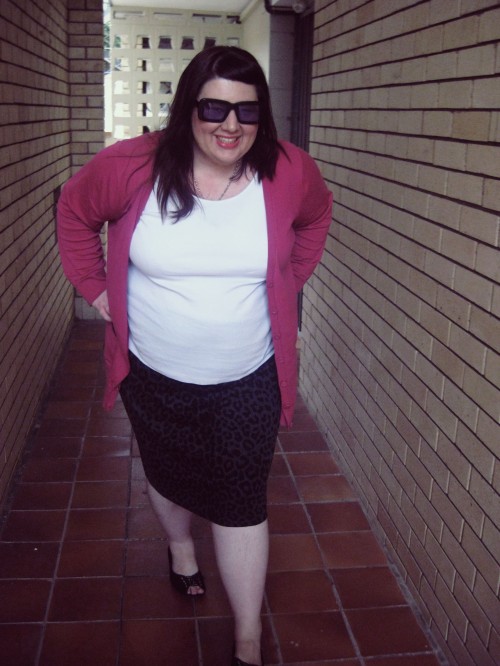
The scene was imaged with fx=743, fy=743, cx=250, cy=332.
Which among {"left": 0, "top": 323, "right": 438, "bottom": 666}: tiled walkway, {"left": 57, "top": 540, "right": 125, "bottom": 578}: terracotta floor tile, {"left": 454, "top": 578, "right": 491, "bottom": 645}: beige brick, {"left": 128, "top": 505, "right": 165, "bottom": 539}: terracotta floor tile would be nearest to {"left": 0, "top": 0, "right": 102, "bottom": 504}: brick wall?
{"left": 0, "top": 323, "right": 438, "bottom": 666}: tiled walkway

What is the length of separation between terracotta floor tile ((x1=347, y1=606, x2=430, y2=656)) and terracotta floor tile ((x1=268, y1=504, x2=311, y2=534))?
1.80 ft

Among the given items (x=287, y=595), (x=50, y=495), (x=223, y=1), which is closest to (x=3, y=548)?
(x=50, y=495)

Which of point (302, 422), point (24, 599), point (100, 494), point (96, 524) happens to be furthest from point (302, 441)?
point (24, 599)

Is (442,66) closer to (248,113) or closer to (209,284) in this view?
(248,113)

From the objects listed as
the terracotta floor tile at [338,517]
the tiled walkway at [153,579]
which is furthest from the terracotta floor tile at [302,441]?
the terracotta floor tile at [338,517]

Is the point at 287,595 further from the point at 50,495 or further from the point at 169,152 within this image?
the point at 169,152

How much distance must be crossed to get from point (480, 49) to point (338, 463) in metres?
2.15

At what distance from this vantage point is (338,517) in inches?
124

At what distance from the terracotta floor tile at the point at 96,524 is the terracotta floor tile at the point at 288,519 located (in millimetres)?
615

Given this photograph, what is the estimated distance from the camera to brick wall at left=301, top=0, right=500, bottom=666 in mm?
1990

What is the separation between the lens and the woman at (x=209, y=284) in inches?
77.7

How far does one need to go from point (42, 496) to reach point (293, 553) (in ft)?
3.75

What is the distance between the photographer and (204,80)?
1.93 m

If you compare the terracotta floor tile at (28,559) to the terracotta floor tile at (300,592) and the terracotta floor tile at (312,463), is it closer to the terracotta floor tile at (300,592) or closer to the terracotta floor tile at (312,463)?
the terracotta floor tile at (300,592)
